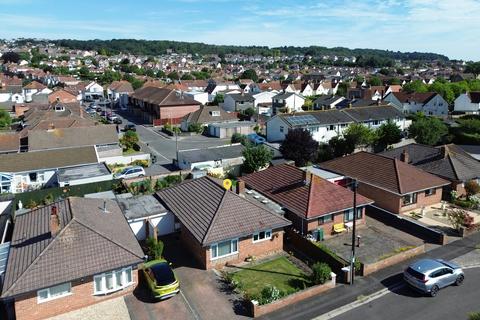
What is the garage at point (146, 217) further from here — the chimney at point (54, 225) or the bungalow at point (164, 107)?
the bungalow at point (164, 107)

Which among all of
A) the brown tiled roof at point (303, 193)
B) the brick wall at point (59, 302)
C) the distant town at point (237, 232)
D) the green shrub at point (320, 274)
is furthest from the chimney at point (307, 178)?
the brick wall at point (59, 302)

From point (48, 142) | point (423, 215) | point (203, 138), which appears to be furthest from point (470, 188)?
point (48, 142)

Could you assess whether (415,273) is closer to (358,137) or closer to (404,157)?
(404,157)

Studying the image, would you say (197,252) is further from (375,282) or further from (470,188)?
(470,188)

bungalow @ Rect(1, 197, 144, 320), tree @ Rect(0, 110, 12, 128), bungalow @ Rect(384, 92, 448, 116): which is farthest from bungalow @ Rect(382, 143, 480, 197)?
tree @ Rect(0, 110, 12, 128)

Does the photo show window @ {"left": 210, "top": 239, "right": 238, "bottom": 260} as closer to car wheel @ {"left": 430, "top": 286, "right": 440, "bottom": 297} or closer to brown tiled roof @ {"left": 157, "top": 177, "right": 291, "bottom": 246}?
brown tiled roof @ {"left": 157, "top": 177, "right": 291, "bottom": 246}
